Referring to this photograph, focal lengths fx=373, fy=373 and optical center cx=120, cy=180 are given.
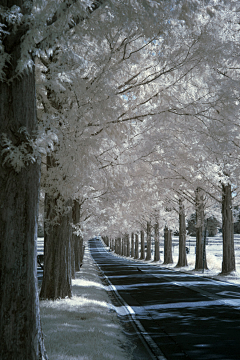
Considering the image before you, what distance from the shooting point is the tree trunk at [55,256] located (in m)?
11.3

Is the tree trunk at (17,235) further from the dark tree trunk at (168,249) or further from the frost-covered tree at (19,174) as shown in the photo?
the dark tree trunk at (168,249)

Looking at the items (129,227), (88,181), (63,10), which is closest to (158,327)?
(88,181)

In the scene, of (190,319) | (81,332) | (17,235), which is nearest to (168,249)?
(190,319)

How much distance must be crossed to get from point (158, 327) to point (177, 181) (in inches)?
684

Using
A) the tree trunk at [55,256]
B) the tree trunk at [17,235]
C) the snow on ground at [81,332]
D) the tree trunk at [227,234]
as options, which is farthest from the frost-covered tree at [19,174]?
the tree trunk at [227,234]

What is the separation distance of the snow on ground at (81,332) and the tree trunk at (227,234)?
1472 centimetres

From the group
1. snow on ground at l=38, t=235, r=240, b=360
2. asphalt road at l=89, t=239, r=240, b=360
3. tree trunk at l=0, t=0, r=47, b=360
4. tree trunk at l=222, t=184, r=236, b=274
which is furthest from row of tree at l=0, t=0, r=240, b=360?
tree trunk at l=222, t=184, r=236, b=274

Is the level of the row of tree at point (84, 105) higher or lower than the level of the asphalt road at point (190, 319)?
higher

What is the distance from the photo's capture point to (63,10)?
4.90 metres

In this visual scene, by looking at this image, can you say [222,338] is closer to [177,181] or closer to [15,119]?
[15,119]

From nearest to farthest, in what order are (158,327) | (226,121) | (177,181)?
(158,327) → (226,121) → (177,181)

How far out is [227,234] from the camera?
78.7 feet

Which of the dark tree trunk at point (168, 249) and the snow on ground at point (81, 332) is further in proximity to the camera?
the dark tree trunk at point (168, 249)

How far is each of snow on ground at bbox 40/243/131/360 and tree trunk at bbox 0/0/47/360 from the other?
1115mm
